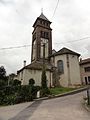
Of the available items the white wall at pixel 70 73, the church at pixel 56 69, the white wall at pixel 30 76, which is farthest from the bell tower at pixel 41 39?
the white wall at pixel 30 76

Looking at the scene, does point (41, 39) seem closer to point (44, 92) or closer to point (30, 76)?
point (30, 76)

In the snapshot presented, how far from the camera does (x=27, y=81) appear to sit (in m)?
31.3

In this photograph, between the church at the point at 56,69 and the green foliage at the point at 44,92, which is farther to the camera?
the church at the point at 56,69

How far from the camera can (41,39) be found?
4219 centimetres

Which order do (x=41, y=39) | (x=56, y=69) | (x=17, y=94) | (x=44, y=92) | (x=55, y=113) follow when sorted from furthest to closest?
(x=41, y=39) → (x=56, y=69) → (x=44, y=92) → (x=17, y=94) → (x=55, y=113)

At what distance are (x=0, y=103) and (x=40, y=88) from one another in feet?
20.6

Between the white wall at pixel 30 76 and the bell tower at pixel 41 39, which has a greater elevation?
the bell tower at pixel 41 39

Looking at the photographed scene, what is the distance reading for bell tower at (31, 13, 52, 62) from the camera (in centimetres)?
4036

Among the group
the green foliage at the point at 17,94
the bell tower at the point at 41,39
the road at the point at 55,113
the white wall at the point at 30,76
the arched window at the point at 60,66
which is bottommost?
the road at the point at 55,113

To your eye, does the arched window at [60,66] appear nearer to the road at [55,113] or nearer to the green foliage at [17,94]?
the green foliage at [17,94]

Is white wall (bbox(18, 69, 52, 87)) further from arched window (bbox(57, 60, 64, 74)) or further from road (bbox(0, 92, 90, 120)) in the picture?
road (bbox(0, 92, 90, 120))

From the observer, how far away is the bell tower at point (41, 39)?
40.4 meters

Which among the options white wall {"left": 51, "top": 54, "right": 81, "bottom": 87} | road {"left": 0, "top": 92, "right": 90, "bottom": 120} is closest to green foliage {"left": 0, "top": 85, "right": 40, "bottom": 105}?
road {"left": 0, "top": 92, "right": 90, "bottom": 120}

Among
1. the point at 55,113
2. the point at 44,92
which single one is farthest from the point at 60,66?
the point at 55,113
